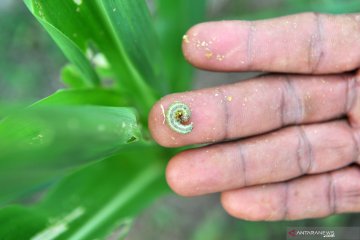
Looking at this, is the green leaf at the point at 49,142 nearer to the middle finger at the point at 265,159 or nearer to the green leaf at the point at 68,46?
the green leaf at the point at 68,46

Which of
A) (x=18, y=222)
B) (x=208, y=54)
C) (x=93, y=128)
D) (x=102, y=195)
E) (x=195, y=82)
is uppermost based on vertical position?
(x=93, y=128)

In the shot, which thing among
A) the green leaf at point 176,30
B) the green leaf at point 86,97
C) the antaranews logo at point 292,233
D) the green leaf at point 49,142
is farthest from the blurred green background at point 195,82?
the green leaf at point 49,142

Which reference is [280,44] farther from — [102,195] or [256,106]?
[102,195]

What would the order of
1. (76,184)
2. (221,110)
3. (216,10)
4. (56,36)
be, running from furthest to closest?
(216,10) < (76,184) < (221,110) < (56,36)

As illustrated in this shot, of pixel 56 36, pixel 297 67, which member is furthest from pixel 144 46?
pixel 297 67

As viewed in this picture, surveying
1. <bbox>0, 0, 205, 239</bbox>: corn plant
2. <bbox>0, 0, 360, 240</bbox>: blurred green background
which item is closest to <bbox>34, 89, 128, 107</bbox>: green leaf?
<bbox>0, 0, 205, 239</bbox>: corn plant

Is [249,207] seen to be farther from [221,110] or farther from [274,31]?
[274,31]

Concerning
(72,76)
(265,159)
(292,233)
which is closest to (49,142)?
(265,159)
